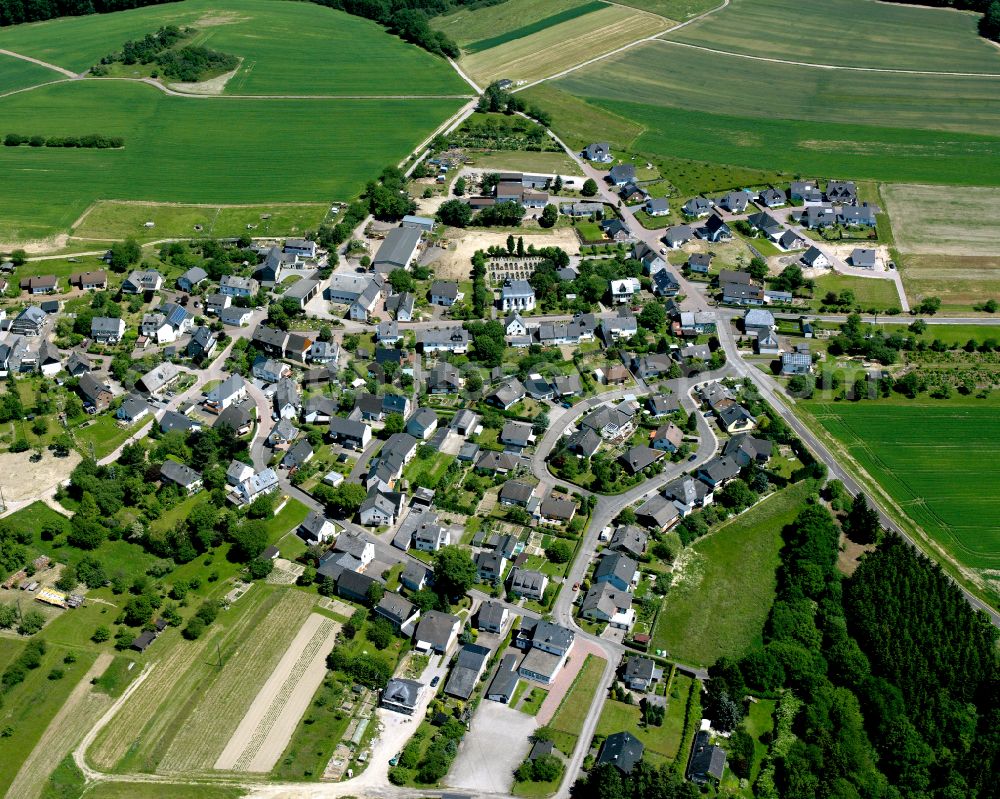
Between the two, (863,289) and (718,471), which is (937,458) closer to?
(718,471)

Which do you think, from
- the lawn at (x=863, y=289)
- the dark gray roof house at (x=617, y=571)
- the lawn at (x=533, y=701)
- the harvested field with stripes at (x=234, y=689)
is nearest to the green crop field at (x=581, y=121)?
the lawn at (x=863, y=289)

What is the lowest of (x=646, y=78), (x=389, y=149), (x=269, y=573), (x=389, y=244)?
(x=269, y=573)

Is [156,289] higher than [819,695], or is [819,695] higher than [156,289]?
[156,289]

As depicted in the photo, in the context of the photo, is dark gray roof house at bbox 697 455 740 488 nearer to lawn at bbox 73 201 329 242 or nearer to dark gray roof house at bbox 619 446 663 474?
dark gray roof house at bbox 619 446 663 474

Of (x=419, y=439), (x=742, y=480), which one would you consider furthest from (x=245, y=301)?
(x=742, y=480)

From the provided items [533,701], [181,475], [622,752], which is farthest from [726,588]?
[181,475]

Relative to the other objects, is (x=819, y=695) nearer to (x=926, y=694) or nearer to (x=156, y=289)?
(x=926, y=694)

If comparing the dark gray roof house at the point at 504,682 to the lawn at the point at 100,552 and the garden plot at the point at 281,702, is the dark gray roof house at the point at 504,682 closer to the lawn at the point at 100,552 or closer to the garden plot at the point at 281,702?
the garden plot at the point at 281,702
